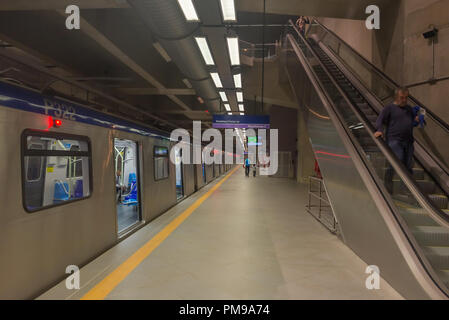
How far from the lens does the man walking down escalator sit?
3912mm

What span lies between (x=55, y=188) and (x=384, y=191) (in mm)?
5057

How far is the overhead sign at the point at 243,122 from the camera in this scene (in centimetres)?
942

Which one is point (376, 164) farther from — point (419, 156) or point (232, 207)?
point (232, 207)

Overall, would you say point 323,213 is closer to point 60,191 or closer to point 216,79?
point 216,79

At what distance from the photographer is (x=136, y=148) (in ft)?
18.9

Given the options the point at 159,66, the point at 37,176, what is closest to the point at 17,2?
the point at 37,176

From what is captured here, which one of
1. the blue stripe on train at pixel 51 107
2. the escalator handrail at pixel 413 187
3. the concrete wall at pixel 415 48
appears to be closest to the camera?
the blue stripe on train at pixel 51 107

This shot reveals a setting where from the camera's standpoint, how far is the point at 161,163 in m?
7.40

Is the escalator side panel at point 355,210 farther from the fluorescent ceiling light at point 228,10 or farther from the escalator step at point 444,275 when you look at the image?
the fluorescent ceiling light at point 228,10

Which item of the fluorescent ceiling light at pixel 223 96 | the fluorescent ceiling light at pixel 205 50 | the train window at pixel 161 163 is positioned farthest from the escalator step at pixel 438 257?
the fluorescent ceiling light at pixel 223 96

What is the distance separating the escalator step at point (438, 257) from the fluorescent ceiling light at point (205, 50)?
4.42 m

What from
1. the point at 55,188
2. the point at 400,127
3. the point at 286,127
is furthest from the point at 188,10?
the point at 286,127

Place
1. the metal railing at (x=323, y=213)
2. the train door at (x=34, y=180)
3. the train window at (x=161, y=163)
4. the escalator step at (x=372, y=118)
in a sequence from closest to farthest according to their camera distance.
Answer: the train door at (x=34, y=180), the metal railing at (x=323, y=213), the escalator step at (x=372, y=118), the train window at (x=161, y=163)

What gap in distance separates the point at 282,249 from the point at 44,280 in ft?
9.78
